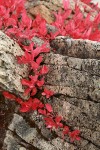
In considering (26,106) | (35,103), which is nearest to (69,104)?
(35,103)

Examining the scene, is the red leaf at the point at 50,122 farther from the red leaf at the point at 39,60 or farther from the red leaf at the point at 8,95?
the red leaf at the point at 39,60

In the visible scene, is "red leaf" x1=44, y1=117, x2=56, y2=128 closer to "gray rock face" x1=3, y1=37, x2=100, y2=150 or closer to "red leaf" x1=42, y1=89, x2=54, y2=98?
"gray rock face" x1=3, y1=37, x2=100, y2=150

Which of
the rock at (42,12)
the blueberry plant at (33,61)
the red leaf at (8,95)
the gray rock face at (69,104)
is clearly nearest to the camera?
the gray rock face at (69,104)

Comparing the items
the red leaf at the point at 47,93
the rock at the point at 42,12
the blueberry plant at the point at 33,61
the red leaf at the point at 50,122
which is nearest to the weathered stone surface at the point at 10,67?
the blueberry plant at the point at 33,61

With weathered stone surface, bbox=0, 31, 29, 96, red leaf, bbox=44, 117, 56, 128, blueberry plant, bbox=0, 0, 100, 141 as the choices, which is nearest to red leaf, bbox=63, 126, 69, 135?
blueberry plant, bbox=0, 0, 100, 141

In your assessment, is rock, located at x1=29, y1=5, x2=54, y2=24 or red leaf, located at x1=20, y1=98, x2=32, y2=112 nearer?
red leaf, located at x1=20, y1=98, x2=32, y2=112

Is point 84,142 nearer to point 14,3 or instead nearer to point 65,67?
point 65,67

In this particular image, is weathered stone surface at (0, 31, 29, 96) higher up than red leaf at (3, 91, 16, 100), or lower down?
higher up

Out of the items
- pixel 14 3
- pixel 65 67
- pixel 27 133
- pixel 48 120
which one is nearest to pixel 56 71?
pixel 65 67
